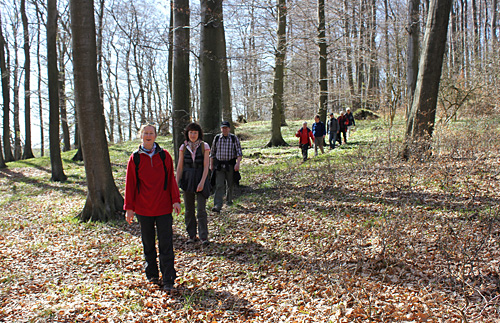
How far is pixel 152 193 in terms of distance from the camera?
455 cm

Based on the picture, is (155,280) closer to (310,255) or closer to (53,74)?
(310,255)

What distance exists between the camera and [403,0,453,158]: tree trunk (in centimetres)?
882

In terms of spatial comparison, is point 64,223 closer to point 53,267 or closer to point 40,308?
point 53,267

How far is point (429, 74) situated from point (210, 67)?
5.59 metres

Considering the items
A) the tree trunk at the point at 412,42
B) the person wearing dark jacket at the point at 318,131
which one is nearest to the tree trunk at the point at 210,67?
the person wearing dark jacket at the point at 318,131

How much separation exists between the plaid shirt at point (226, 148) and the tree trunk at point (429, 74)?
15.2 feet

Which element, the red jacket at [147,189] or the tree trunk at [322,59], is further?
the tree trunk at [322,59]

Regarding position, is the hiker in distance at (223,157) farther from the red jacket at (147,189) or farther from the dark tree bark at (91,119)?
the red jacket at (147,189)

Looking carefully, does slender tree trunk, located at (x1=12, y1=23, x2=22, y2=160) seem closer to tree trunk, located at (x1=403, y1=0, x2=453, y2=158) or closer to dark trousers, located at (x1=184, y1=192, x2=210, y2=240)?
dark trousers, located at (x1=184, y1=192, x2=210, y2=240)

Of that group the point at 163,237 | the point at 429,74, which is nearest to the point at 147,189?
the point at 163,237

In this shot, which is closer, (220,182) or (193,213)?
(193,213)

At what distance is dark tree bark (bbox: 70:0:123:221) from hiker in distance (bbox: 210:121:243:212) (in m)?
2.76

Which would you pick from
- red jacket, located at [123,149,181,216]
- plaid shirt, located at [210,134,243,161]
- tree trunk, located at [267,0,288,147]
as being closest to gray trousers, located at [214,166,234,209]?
plaid shirt, located at [210,134,243,161]

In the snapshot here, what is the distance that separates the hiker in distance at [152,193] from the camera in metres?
4.51
